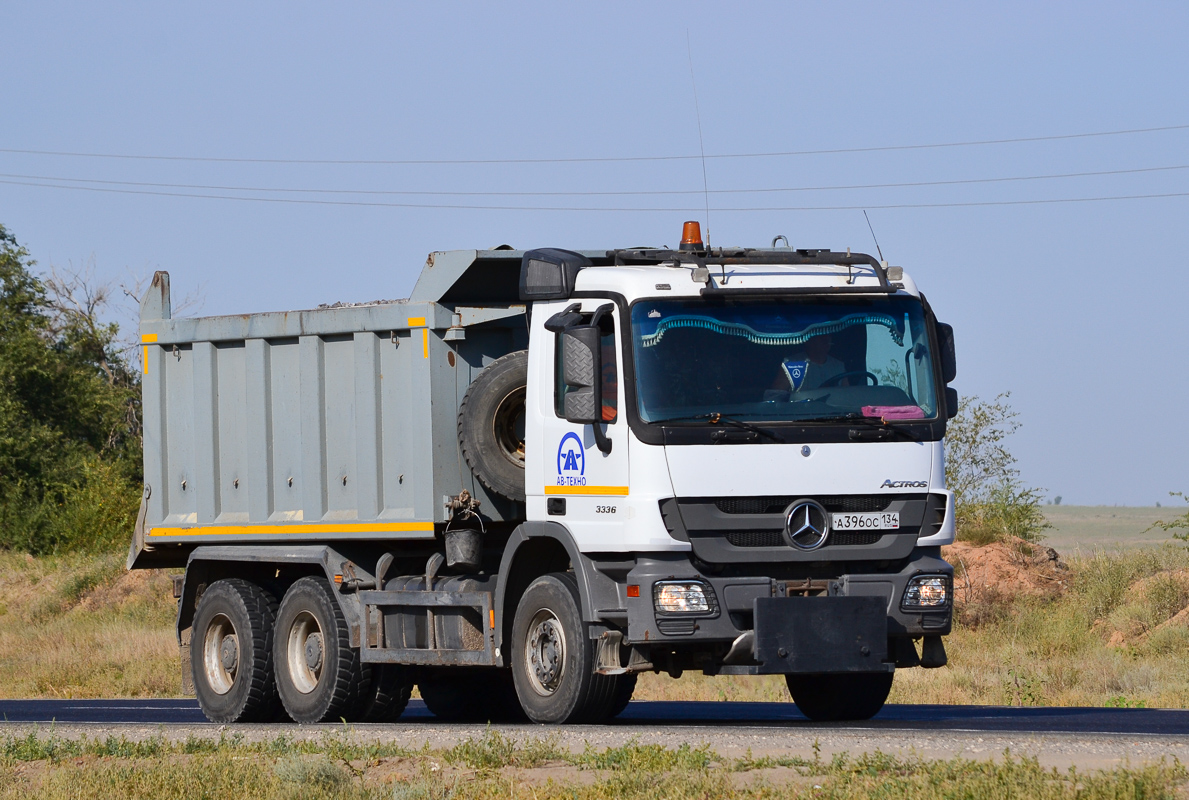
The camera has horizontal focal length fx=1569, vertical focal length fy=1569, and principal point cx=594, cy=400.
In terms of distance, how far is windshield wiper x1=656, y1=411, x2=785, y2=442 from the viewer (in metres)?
9.79

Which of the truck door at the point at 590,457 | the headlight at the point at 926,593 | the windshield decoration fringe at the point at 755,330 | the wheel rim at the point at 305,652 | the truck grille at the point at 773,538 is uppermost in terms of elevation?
the windshield decoration fringe at the point at 755,330

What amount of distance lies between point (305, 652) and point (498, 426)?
3.11 m

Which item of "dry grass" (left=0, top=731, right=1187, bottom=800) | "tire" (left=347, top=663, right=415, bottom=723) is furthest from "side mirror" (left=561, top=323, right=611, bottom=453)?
"tire" (left=347, top=663, right=415, bottom=723)

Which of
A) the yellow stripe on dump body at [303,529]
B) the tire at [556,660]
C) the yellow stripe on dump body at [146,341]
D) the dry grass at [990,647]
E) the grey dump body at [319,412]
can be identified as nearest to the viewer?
the tire at [556,660]

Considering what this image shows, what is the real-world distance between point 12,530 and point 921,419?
3313 cm

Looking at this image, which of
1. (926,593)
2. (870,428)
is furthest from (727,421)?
A: (926,593)

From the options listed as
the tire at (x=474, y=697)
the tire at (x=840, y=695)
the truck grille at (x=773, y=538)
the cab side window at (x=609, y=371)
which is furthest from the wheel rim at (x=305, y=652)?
the truck grille at (x=773, y=538)

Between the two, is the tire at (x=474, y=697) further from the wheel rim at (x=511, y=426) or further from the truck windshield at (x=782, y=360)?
the truck windshield at (x=782, y=360)

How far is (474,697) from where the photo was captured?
46.0 feet

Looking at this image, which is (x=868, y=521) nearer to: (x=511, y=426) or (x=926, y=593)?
(x=926, y=593)

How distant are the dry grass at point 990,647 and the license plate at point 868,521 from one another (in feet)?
19.7

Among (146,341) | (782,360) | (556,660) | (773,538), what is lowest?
(556,660)

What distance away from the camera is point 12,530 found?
38719 millimetres

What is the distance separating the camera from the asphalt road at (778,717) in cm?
1032
